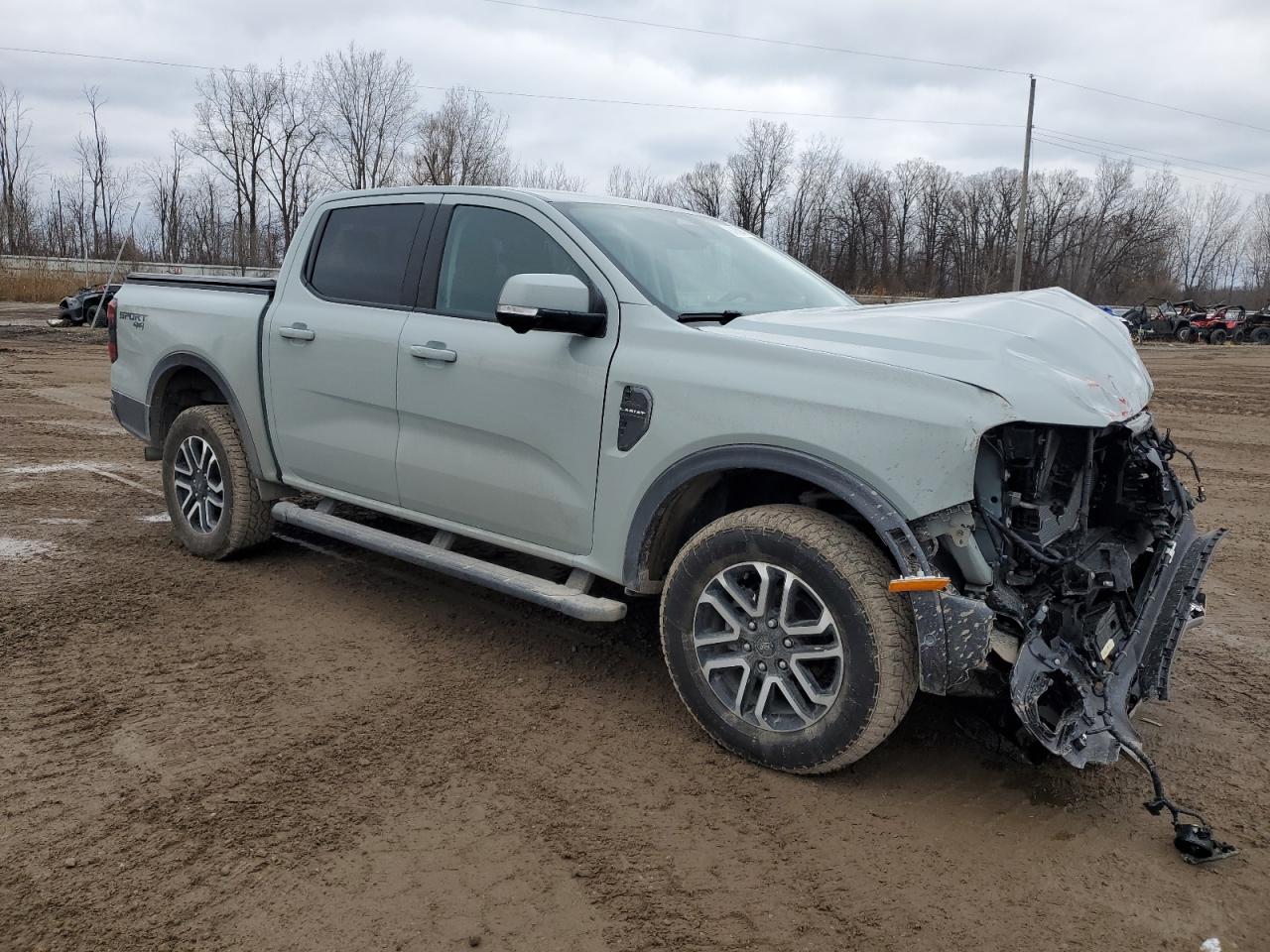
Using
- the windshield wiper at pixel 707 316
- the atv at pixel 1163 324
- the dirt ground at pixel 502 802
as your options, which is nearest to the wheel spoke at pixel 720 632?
the dirt ground at pixel 502 802

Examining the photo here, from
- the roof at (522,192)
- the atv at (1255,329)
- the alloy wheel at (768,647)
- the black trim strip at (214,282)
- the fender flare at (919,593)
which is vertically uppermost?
the atv at (1255,329)

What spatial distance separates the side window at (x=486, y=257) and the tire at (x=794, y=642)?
4.40 feet

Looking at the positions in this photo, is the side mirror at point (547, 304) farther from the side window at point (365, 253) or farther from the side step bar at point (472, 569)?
the side window at point (365, 253)

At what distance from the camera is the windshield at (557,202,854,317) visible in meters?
3.76

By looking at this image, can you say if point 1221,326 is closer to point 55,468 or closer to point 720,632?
point 55,468

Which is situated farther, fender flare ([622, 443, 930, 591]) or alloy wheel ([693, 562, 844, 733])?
alloy wheel ([693, 562, 844, 733])

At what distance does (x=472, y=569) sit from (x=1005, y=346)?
2.22 metres

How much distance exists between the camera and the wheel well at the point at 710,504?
3.43 m

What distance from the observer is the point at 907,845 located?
2.92 meters

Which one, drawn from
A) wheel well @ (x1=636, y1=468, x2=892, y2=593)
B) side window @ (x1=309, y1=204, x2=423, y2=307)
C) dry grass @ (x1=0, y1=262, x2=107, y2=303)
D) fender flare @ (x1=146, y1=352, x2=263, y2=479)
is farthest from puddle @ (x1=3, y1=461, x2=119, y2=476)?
dry grass @ (x1=0, y1=262, x2=107, y2=303)

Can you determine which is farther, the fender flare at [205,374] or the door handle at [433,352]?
the fender flare at [205,374]

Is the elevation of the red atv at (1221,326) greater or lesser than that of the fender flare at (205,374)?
greater

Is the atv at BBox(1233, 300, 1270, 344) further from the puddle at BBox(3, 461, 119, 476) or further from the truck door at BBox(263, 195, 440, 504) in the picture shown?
the truck door at BBox(263, 195, 440, 504)

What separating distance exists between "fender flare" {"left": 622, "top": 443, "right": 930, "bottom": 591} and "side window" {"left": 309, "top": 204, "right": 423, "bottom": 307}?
173cm
